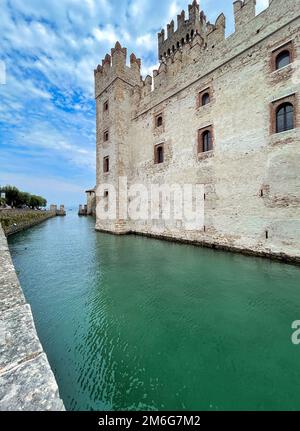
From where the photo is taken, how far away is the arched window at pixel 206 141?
10.5 metres

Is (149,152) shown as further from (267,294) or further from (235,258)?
(267,294)

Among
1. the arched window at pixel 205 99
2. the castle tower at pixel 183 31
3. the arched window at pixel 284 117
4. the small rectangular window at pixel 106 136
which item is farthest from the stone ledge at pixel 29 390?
the castle tower at pixel 183 31

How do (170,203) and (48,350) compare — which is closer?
(48,350)

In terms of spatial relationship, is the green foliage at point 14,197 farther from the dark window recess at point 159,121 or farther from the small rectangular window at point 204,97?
the small rectangular window at point 204,97

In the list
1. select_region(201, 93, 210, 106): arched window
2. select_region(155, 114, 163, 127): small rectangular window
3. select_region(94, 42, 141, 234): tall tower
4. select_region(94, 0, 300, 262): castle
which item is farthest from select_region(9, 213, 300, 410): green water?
select_region(155, 114, 163, 127): small rectangular window

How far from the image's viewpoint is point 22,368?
161cm

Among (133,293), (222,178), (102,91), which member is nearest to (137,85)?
(102,91)

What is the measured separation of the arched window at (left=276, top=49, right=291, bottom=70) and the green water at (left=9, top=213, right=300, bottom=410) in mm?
7813

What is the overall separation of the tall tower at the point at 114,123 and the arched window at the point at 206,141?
6.47m

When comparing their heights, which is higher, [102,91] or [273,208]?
[102,91]

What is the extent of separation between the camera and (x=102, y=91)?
52.6 feet

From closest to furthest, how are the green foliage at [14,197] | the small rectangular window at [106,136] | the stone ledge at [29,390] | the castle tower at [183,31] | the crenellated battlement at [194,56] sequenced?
1. the stone ledge at [29,390]
2. the crenellated battlement at [194,56]
3. the small rectangular window at [106,136]
4. the castle tower at [183,31]
5. the green foliage at [14,197]

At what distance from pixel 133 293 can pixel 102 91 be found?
16675mm

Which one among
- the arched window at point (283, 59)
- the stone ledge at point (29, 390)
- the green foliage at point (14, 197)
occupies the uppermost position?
the arched window at point (283, 59)
